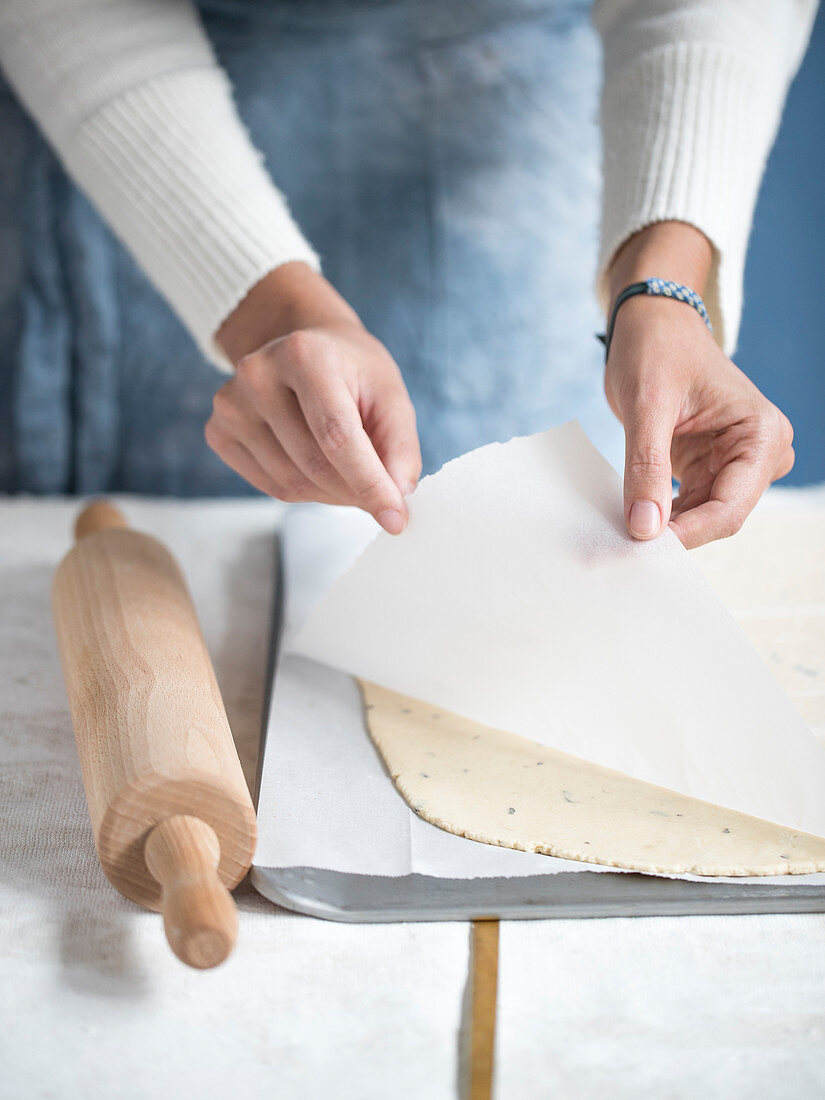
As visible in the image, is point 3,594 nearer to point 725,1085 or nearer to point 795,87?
point 725,1085

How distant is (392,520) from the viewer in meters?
0.63

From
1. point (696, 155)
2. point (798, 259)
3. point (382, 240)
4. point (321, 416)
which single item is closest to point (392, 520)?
point (321, 416)

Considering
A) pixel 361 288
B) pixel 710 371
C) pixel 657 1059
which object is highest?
pixel 710 371

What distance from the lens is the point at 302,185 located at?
122cm

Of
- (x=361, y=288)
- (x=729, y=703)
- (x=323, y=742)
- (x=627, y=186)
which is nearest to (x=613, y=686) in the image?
(x=729, y=703)

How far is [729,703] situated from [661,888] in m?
0.12

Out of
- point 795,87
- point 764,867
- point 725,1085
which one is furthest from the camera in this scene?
point 795,87

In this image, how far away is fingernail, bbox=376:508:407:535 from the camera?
2.05ft

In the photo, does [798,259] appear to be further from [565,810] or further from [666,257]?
[565,810]

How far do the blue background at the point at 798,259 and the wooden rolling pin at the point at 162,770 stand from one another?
3.90ft

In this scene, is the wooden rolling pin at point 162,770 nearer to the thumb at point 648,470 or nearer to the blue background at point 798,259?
the thumb at point 648,470

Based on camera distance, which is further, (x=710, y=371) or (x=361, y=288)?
(x=361, y=288)

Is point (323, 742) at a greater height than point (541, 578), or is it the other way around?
point (541, 578)

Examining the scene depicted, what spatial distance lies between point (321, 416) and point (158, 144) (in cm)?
40
